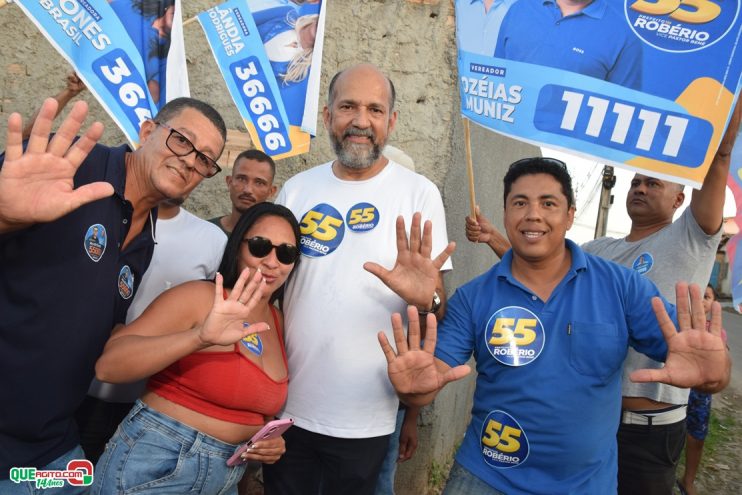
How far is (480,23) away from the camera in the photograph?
2.57 m

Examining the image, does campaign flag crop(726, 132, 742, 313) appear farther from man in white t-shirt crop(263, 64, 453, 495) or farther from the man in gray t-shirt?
man in white t-shirt crop(263, 64, 453, 495)

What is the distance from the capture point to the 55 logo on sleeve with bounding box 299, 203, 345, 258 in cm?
235

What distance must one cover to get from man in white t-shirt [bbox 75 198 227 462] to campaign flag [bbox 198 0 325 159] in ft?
2.45

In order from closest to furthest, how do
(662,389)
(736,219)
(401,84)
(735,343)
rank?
(662,389) < (736,219) < (401,84) < (735,343)

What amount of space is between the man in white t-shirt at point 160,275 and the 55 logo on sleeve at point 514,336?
1.49 m

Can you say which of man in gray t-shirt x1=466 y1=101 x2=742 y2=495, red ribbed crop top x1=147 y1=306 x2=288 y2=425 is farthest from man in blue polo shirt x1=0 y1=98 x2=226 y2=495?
man in gray t-shirt x1=466 y1=101 x2=742 y2=495

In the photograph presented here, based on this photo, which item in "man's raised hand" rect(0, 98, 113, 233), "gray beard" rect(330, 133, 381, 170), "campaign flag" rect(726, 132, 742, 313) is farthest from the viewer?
"campaign flag" rect(726, 132, 742, 313)

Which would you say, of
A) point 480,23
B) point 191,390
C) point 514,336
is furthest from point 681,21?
point 191,390

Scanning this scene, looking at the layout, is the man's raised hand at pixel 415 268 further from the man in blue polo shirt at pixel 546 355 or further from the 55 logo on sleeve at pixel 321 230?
the 55 logo on sleeve at pixel 321 230

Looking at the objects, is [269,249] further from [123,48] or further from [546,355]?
[123,48]

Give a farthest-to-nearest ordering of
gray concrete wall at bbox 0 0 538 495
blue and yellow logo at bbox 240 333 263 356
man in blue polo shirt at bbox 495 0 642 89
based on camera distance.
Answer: gray concrete wall at bbox 0 0 538 495 < man in blue polo shirt at bbox 495 0 642 89 < blue and yellow logo at bbox 240 333 263 356

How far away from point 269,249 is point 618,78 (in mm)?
1658

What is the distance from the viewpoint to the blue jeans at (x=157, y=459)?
1.79 metres

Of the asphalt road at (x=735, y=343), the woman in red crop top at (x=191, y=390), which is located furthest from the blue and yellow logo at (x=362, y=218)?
the asphalt road at (x=735, y=343)
